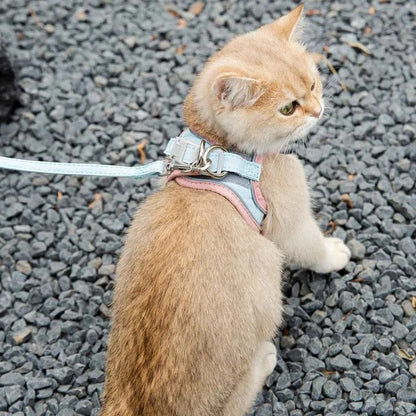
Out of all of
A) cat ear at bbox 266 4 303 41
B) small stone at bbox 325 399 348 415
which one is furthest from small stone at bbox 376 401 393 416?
cat ear at bbox 266 4 303 41

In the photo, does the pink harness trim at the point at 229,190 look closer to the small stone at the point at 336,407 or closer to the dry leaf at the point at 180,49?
the small stone at the point at 336,407

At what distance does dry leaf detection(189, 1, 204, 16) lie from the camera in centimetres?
455

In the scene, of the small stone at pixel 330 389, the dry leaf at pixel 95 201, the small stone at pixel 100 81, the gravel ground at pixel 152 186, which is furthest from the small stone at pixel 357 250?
the small stone at pixel 100 81

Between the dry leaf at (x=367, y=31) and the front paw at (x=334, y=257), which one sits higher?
the dry leaf at (x=367, y=31)

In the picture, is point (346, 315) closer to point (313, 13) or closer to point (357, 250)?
point (357, 250)

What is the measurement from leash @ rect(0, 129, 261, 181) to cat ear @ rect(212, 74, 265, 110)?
0.68 feet

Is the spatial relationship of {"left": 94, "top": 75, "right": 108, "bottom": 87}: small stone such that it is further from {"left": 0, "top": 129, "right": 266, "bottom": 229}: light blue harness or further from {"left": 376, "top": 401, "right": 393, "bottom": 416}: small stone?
{"left": 376, "top": 401, "right": 393, "bottom": 416}: small stone

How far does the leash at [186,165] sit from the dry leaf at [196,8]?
2208 millimetres

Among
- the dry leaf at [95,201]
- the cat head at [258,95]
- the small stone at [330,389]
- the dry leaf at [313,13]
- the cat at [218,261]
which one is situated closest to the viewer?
the cat at [218,261]

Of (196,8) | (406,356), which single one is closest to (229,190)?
(406,356)

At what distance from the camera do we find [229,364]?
2.36 metres

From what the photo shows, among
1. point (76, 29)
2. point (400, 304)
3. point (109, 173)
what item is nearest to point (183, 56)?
point (76, 29)

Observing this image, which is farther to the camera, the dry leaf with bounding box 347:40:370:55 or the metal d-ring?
the dry leaf with bounding box 347:40:370:55

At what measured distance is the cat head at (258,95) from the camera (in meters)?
2.45
